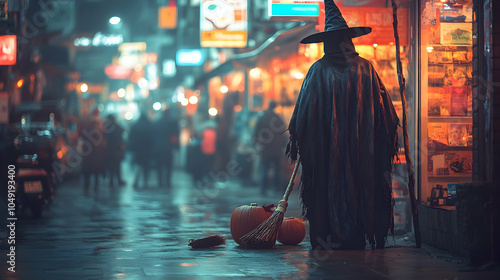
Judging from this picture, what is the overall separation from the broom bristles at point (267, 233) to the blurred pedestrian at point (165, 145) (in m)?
14.1

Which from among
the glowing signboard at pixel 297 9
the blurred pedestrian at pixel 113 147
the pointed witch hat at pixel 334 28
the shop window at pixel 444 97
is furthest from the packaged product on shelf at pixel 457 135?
the blurred pedestrian at pixel 113 147

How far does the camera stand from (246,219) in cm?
924

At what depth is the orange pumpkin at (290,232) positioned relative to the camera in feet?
30.6

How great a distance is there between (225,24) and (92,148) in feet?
16.5

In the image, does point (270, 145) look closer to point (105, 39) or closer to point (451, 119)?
point (451, 119)

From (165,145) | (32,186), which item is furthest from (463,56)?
(165,145)

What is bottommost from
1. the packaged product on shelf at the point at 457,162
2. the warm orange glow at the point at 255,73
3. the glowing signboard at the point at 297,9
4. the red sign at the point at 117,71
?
the packaged product on shelf at the point at 457,162

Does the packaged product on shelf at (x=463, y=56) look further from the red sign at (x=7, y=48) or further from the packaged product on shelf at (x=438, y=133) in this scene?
the red sign at (x=7, y=48)

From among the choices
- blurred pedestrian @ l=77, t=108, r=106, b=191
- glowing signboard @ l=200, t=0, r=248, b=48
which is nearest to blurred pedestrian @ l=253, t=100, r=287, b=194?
glowing signboard @ l=200, t=0, r=248, b=48

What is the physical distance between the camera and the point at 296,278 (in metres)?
6.91

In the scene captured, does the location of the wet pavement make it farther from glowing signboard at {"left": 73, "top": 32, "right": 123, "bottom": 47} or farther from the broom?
glowing signboard at {"left": 73, "top": 32, "right": 123, "bottom": 47}

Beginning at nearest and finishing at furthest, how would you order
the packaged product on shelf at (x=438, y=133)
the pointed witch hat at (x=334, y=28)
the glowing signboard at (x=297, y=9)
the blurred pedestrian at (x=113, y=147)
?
the pointed witch hat at (x=334, y=28) < the packaged product on shelf at (x=438, y=133) < the glowing signboard at (x=297, y=9) < the blurred pedestrian at (x=113, y=147)

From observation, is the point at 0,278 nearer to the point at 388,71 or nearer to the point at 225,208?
the point at 388,71

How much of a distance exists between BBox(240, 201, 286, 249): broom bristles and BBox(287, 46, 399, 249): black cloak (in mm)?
394
